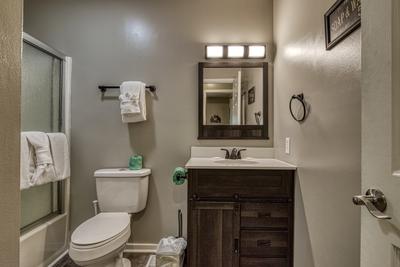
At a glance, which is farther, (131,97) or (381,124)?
(131,97)

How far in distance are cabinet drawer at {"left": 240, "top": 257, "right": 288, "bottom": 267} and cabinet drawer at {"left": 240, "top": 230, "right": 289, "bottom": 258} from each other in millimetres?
28

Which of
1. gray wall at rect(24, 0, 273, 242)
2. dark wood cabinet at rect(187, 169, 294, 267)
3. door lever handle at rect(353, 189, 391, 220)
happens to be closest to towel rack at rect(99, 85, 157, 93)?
gray wall at rect(24, 0, 273, 242)

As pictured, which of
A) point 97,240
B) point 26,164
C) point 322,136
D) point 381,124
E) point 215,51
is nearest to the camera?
point 381,124

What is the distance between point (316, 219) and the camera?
133 centimetres

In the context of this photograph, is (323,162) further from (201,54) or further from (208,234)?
(201,54)

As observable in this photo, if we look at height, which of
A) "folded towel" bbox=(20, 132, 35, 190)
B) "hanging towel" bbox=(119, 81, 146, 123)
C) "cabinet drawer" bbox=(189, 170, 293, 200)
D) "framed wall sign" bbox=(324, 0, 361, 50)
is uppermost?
"framed wall sign" bbox=(324, 0, 361, 50)

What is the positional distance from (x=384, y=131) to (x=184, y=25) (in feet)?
6.78

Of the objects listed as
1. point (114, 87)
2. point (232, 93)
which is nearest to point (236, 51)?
point (232, 93)

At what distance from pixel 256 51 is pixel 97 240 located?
195cm

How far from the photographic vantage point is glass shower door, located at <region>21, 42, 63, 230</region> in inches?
73.5

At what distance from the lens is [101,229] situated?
1.69 m

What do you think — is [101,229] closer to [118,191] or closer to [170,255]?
[118,191]

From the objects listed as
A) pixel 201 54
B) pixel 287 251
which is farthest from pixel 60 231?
pixel 201 54

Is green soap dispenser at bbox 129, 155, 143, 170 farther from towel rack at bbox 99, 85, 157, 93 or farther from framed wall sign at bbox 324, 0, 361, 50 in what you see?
framed wall sign at bbox 324, 0, 361, 50
